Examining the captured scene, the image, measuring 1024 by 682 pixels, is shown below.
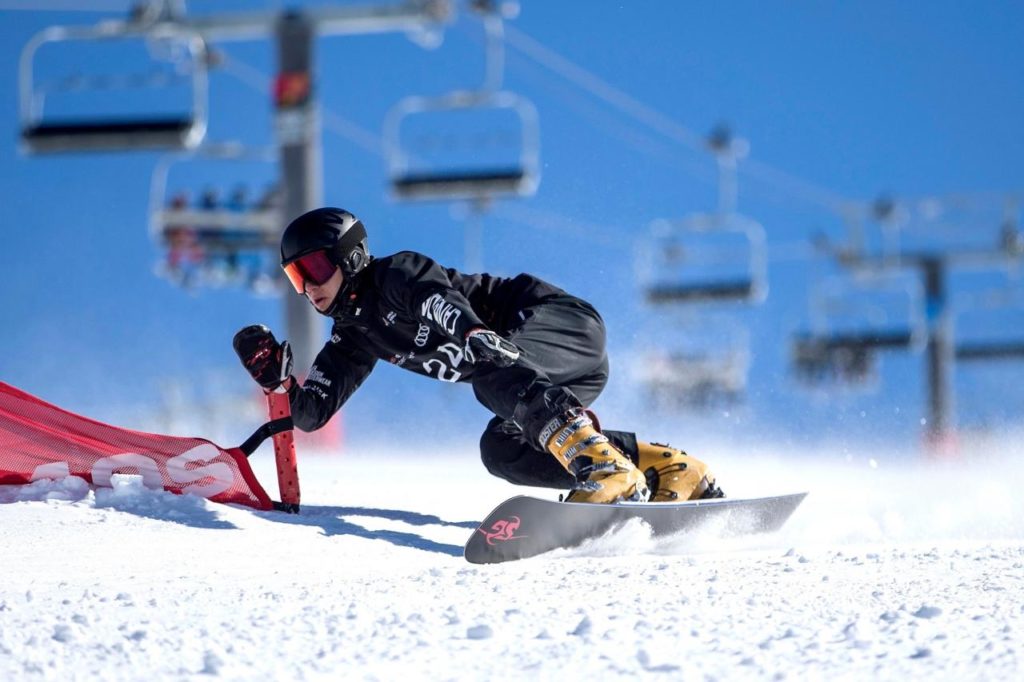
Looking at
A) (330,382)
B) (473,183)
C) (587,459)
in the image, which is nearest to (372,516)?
(330,382)

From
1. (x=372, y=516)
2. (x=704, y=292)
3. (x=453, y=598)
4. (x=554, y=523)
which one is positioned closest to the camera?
(x=453, y=598)

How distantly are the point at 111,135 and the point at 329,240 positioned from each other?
9.02 metres

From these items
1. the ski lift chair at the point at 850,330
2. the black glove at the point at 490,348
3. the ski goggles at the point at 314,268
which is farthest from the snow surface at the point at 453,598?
the ski lift chair at the point at 850,330

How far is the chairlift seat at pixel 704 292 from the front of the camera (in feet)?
61.1

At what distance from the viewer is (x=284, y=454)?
4.38 metres

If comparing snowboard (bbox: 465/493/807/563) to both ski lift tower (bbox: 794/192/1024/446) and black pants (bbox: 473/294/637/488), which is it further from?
ski lift tower (bbox: 794/192/1024/446)

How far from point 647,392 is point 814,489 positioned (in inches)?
414

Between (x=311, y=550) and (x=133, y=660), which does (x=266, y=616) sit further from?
(x=311, y=550)

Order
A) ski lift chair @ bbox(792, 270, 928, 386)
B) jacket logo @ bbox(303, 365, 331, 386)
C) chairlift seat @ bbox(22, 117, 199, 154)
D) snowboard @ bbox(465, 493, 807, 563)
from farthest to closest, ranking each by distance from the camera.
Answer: ski lift chair @ bbox(792, 270, 928, 386) < chairlift seat @ bbox(22, 117, 199, 154) < jacket logo @ bbox(303, 365, 331, 386) < snowboard @ bbox(465, 493, 807, 563)

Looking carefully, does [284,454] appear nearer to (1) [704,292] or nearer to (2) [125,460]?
(2) [125,460]

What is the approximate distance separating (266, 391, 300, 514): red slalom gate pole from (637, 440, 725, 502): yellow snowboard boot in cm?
122

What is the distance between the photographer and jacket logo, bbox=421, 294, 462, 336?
3.82m

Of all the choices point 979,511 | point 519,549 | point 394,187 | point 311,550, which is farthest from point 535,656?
point 394,187

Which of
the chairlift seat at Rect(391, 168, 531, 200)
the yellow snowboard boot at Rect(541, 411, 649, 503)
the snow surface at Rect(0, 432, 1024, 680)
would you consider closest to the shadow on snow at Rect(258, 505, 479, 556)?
the snow surface at Rect(0, 432, 1024, 680)
